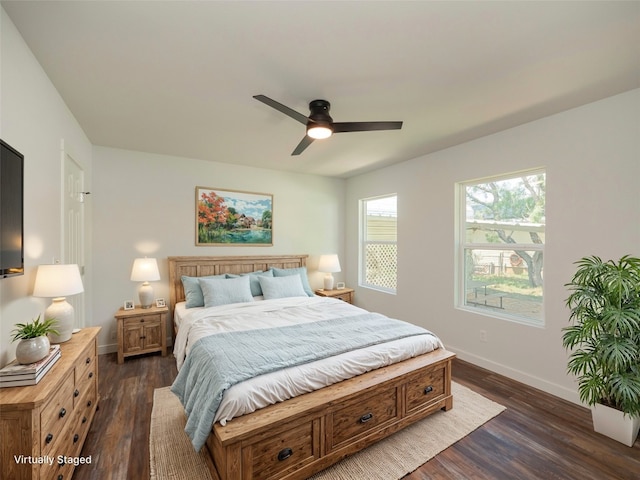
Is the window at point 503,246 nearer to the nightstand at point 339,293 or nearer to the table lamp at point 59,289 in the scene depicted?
the nightstand at point 339,293

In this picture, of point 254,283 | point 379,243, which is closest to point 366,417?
point 254,283

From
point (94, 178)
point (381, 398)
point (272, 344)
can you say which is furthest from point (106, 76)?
point (381, 398)

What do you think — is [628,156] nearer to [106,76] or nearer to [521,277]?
[521,277]

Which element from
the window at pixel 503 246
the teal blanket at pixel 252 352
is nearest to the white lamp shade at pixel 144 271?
the teal blanket at pixel 252 352

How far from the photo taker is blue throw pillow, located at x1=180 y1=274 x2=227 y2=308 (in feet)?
11.6

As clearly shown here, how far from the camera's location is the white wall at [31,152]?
1.54m

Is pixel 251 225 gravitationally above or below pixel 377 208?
below

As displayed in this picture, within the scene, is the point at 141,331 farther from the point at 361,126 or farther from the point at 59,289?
the point at 361,126

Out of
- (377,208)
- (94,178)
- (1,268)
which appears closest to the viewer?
(1,268)

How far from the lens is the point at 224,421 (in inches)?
61.4

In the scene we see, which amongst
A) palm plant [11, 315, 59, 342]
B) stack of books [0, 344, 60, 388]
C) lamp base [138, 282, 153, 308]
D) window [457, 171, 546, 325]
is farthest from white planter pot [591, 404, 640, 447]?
lamp base [138, 282, 153, 308]

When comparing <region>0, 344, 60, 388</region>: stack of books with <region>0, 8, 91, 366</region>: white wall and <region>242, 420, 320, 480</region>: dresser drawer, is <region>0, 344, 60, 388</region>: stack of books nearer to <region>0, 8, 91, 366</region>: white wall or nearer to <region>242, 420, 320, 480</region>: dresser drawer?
<region>0, 8, 91, 366</region>: white wall

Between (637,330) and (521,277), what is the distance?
1168mm

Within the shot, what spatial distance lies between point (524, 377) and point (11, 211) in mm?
4211
